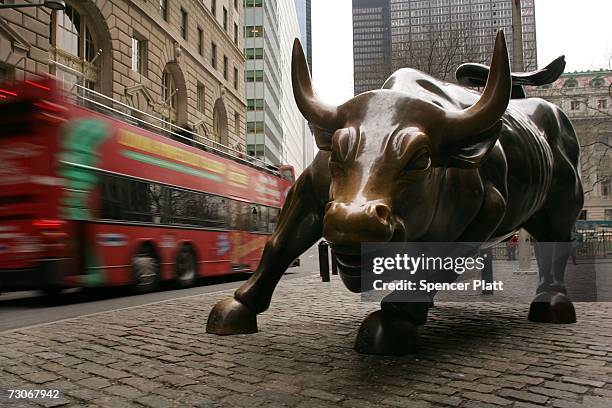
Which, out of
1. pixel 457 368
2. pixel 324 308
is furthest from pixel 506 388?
pixel 324 308

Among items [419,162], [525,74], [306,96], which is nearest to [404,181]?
[419,162]

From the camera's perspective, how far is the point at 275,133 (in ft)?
244

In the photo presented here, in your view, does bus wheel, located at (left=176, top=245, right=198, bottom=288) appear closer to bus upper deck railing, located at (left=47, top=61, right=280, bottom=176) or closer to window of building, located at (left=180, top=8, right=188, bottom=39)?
bus upper deck railing, located at (left=47, top=61, right=280, bottom=176)

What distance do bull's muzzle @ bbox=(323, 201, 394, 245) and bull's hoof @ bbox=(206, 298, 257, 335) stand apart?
6.99ft

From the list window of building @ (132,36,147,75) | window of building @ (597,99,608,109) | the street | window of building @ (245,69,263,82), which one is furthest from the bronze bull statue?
window of building @ (245,69,263,82)

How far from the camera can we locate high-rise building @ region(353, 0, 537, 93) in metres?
26.1

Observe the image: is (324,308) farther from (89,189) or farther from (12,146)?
(12,146)

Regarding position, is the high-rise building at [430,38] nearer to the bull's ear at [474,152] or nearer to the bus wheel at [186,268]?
the bus wheel at [186,268]

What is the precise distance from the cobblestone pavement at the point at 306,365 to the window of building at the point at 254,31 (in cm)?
6095

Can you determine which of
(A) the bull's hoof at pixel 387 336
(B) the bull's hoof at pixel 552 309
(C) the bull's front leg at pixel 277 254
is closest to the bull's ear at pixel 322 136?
(C) the bull's front leg at pixel 277 254

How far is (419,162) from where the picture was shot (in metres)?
3.24

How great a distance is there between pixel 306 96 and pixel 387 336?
1.72 meters

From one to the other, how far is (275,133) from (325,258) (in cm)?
6391

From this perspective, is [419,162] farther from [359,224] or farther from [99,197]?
[99,197]
